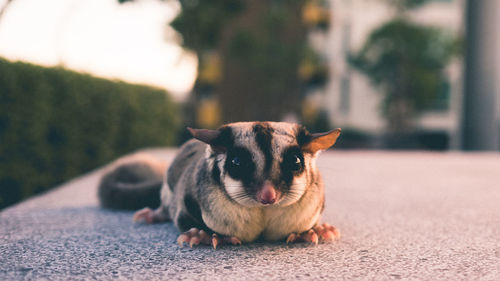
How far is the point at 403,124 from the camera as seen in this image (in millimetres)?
17016

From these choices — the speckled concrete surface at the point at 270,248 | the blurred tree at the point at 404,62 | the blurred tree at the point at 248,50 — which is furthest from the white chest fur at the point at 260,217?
the blurred tree at the point at 404,62

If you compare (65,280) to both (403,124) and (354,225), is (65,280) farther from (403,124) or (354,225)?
(403,124)

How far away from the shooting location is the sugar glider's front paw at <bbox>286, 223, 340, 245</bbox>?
2524 millimetres

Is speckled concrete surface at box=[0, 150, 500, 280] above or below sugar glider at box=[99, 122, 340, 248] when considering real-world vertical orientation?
below

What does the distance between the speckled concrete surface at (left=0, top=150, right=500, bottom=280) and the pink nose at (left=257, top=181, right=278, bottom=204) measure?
0.35 m

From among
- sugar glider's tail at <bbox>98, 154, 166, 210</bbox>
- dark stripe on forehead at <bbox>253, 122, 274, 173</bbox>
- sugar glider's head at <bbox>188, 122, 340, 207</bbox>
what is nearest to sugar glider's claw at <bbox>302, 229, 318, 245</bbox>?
sugar glider's head at <bbox>188, 122, 340, 207</bbox>

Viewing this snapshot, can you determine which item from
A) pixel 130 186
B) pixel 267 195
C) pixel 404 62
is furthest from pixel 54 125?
pixel 404 62

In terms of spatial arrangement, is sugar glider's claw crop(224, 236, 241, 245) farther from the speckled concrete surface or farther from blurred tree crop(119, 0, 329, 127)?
blurred tree crop(119, 0, 329, 127)

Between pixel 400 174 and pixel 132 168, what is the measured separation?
4903 mm

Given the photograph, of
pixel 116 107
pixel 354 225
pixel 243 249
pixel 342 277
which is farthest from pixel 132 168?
pixel 116 107

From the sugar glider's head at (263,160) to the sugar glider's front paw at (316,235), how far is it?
1.21 feet

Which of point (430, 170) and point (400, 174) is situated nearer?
point (400, 174)

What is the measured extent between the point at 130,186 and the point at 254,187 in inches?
75.1

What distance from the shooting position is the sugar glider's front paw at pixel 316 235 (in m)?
2.52
